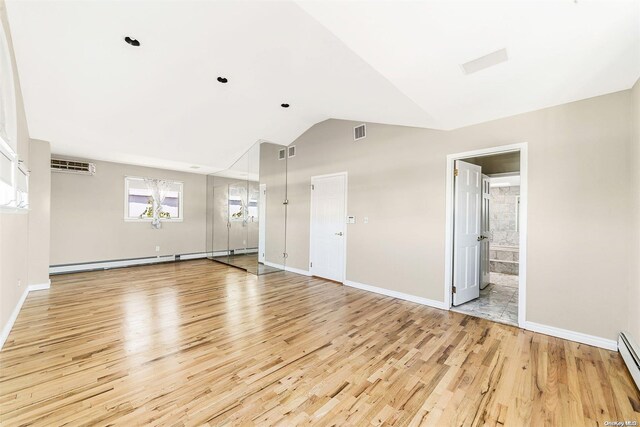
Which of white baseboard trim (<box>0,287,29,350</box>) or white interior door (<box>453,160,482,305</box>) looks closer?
white baseboard trim (<box>0,287,29,350</box>)

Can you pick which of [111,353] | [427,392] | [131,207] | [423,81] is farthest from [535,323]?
[131,207]

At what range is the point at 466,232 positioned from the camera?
382 cm

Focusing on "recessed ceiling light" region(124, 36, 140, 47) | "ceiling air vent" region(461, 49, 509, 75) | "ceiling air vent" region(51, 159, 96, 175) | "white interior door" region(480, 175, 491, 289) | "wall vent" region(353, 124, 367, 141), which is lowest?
"white interior door" region(480, 175, 491, 289)

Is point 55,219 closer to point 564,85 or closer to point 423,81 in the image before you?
point 423,81

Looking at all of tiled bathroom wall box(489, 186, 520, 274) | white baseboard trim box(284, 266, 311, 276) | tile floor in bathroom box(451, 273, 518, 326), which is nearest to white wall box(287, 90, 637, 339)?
tile floor in bathroom box(451, 273, 518, 326)

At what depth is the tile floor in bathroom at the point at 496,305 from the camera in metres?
3.35

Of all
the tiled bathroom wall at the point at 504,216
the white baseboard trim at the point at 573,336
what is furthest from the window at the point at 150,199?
the tiled bathroom wall at the point at 504,216

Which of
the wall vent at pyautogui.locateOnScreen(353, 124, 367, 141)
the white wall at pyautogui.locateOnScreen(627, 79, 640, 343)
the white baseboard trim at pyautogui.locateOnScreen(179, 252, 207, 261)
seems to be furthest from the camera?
the white baseboard trim at pyautogui.locateOnScreen(179, 252, 207, 261)

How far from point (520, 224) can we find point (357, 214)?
2.34 meters

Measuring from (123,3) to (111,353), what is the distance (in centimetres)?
314

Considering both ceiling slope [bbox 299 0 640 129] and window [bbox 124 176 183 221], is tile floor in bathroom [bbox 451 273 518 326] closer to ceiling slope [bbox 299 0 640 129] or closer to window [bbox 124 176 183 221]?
ceiling slope [bbox 299 0 640 129]

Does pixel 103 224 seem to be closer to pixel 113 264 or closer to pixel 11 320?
pixel 113 264

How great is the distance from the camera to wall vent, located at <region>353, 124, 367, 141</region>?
15.0 feet

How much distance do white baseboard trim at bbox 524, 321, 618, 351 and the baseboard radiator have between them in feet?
0.30
